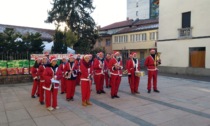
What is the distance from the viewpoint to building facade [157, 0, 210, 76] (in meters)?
16.4

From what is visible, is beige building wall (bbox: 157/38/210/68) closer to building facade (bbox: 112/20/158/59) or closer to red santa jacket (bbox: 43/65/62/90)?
building facade (bbox: 112/20/158/59)

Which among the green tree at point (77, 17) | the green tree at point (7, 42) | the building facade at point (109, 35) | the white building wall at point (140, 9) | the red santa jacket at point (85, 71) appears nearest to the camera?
the red santa jacket at point (85, 71)

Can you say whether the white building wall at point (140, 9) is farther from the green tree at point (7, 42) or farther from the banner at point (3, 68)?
the banner at point (3, 68)

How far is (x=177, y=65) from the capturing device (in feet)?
60.6

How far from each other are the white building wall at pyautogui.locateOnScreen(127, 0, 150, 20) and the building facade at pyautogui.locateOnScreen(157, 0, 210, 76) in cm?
3634

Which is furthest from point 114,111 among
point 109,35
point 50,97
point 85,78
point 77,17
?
point 109,35

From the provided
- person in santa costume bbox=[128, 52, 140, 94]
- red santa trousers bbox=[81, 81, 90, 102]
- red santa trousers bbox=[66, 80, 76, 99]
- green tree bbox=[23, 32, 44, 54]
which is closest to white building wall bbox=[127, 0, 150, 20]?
green tree bbox=[23, 32, 44, 54]

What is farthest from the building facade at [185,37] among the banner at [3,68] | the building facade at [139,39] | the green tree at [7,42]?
the banner at [3,68]

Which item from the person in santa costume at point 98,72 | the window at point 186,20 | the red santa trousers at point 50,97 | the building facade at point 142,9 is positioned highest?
the building facade at point 142,9

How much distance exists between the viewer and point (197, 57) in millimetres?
17078

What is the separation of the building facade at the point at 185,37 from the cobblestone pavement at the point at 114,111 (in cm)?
913

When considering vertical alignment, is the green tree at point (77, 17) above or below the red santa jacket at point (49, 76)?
above

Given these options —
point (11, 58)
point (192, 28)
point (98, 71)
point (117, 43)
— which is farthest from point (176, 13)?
point (117, 43)

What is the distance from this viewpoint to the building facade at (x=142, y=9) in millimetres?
53394
